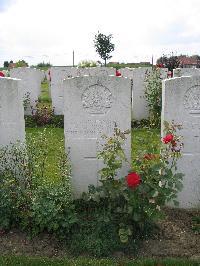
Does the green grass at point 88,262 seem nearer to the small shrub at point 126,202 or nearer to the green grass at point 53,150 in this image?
the small shrub at point 126,202

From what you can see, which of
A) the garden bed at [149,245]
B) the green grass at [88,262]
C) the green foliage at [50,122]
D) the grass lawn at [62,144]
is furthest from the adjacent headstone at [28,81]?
the green grass at [88,262]

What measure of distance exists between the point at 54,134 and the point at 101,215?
18.0ft

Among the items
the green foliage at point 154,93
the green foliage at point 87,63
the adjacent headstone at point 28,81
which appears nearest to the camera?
the green foliage at point 154,93

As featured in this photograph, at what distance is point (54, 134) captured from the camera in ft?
32.8

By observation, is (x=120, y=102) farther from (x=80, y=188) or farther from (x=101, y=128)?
(x=80, y=188)

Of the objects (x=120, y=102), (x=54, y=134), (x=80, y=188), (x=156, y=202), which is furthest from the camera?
(x=54, y=134)

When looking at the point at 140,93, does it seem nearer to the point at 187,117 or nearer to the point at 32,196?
the point at 187,117

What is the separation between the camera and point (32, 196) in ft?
15.8

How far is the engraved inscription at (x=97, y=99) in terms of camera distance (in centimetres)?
517

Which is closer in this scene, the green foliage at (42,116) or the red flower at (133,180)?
the red flower at (133,180)

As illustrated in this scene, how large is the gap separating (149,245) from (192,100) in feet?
6.13

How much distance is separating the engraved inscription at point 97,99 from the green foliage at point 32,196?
2.27 feet

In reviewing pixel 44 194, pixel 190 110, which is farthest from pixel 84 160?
pixel 190 110

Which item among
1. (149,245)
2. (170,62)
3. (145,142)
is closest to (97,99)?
(145,142)
